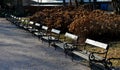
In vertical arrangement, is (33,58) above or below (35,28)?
above

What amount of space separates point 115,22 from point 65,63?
6.70 m

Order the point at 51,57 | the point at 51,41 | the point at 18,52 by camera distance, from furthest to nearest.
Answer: the point at 51,41
the point at 18,52
the point at 51,57

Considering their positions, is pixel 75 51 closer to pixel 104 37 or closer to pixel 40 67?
pixel 40 67

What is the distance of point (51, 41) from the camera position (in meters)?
15.7

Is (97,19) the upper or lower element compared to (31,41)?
upper

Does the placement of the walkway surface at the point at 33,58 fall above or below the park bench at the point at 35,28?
above

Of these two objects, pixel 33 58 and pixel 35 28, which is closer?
pixel 33 58

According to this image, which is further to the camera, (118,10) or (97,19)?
(118,10)

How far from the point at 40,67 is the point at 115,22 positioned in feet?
25.0

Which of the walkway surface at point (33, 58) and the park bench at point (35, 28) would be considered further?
the park bench at point (35, 28)

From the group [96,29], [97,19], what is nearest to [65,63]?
[96,29]

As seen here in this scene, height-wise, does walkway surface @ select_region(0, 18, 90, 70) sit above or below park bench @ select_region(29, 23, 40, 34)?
above

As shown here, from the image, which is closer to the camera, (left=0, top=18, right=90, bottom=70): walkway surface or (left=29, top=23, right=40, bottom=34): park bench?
(left=0, top=18, right=90, bottom=70): walkway surface

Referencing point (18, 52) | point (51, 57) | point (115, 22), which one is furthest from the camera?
point (115, 22)
